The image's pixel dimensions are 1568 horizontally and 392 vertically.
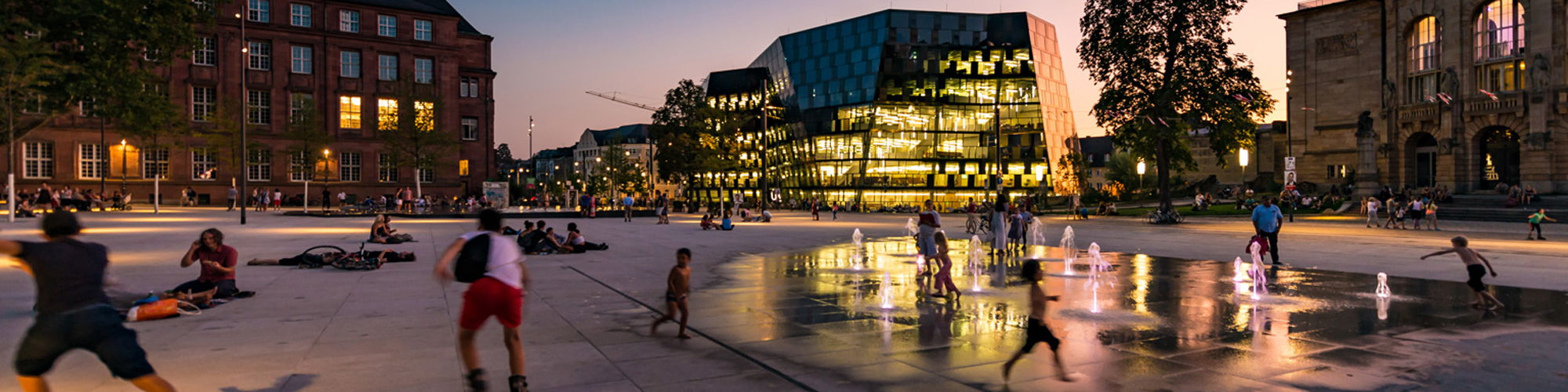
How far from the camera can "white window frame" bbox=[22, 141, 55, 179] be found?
55.2 metres

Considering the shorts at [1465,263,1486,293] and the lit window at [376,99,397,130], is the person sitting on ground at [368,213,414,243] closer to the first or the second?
the shorts at [1465,263,1486,293]

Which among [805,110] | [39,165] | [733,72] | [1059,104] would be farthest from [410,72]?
[1059,104]

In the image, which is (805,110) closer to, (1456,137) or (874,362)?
(1456,137)

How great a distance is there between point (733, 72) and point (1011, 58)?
40.2m

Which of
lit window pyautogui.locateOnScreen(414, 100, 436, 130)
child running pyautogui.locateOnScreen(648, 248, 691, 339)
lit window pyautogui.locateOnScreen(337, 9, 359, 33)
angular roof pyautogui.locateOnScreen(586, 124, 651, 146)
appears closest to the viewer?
child running pyautogui.locateOnScreen(648, 248, 691, 339)

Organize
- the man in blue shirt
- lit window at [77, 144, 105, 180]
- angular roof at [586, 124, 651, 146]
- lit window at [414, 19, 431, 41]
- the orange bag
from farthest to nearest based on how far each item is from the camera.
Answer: angular roof at [586, 124, 651, 146], lit window at [414, 19, 431, 41], lit window at [77, 144, 105, 180], the man in blue shirt, the orange bag

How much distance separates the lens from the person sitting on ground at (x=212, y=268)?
10445 millimetres

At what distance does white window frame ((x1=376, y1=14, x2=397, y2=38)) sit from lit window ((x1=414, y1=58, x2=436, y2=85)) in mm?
2732

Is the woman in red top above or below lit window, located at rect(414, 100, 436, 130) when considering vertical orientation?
below

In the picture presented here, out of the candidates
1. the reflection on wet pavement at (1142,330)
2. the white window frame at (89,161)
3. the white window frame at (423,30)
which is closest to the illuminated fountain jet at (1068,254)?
the reflection on wet pavement at (1142,330)

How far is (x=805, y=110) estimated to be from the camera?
93062 millimetres

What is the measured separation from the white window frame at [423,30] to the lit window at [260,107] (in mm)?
11680

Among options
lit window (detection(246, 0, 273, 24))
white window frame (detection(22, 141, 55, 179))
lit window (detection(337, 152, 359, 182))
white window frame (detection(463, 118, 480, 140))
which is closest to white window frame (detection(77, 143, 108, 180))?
white window frame (detection(22, 141, 55, 179))

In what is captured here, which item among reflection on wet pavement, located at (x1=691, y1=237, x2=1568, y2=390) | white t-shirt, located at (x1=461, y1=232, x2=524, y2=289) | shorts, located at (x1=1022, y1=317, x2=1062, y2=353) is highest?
white t-shirt, located at (x1=461, y1=232, x2=524, y2=289)
